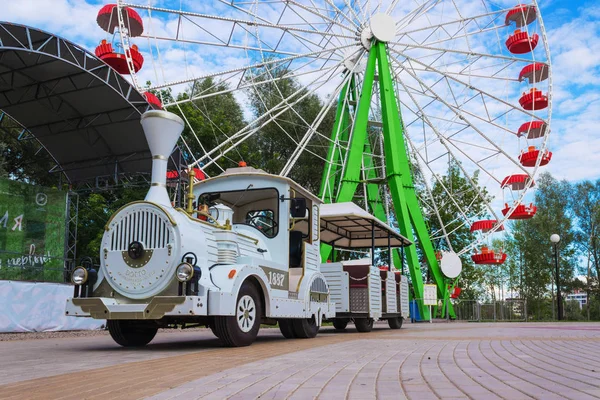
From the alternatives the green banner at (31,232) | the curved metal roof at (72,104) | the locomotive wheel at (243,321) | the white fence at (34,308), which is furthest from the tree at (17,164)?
the locomotive wheel at (243,321)

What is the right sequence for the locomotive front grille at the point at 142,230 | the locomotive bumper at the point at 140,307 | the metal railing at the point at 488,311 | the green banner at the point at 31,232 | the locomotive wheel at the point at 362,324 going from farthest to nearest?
1. the metal railing at the point at 488,311
2. the locomotive wheel at the point at 362,324
3. the green banner at the point at 31,232
4. the locomotive front grille at the point at 142,230
5. the locomotive bumper at the point at 140,307

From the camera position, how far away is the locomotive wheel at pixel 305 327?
995 cm

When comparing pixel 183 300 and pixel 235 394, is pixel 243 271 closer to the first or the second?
pixel 183 300

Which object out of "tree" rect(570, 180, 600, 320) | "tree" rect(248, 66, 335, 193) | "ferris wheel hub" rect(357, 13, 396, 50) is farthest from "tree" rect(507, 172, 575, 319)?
"ferris wheel hub" rect(357, 13, 396, 50)

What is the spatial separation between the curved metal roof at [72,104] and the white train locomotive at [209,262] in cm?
669

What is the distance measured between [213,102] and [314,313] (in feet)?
89.3

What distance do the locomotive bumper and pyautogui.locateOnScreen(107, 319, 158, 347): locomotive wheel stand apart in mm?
700

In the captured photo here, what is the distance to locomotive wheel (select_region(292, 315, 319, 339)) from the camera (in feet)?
32.7

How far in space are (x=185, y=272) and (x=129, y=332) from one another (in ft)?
6.27

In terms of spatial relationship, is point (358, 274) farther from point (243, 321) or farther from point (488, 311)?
point (488, 311)

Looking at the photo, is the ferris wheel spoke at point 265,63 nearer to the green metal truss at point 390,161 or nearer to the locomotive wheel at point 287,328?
the green metal truss at point 390,161

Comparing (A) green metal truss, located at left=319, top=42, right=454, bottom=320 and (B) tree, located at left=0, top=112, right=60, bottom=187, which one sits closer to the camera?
(A) green metal truss, located at left=319, top=42, right=454, bottom=320

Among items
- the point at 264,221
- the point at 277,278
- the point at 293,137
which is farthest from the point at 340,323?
the point at 293,137

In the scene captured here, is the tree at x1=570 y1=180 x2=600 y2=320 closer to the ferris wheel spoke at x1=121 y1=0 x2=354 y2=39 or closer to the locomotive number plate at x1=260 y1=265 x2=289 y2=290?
the ferris wheel spoke at x1=121 y1=0 x2=354 y2=39
